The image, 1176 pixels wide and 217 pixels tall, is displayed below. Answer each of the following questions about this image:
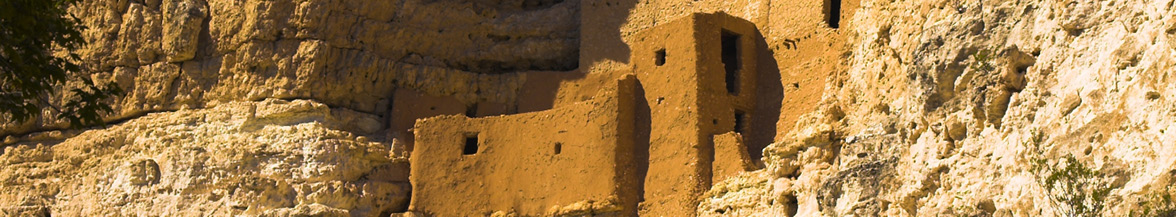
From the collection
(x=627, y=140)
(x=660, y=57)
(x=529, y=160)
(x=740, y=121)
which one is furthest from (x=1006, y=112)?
(x=529, y=160)

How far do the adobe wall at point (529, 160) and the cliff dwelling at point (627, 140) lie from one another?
2cm

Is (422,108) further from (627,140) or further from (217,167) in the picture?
(627,140)

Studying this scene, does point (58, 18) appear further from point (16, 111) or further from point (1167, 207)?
point (1167, 207)

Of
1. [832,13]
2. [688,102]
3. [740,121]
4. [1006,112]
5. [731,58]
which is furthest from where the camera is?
[731,58]

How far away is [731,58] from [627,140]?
2.25 metres

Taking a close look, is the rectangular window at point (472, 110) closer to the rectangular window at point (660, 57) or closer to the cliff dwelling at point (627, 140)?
the cliff dwelling at point (627, 140)

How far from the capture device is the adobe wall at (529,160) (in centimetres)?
2980

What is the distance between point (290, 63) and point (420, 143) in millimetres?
2815

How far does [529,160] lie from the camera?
3098 centimetres

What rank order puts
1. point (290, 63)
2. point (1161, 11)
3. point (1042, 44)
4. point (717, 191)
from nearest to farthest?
point (1161, 11), point (1042, 44), point (717, 191), point (290, 63)

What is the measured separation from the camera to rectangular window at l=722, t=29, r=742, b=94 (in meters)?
29.8

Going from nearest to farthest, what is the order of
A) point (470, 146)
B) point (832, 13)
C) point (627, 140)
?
point (832, 13)
point (627, 140)
point (470, 146)

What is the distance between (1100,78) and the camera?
17703 millimetres

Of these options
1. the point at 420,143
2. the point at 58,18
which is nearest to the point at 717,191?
the point at 420,143
